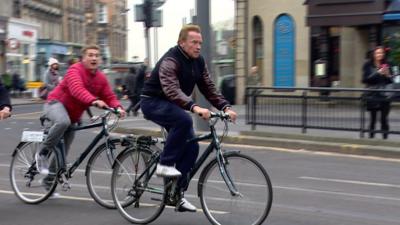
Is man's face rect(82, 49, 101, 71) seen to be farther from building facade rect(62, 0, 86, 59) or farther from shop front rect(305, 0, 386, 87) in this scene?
building facade rect(62, 0, 86, 59)

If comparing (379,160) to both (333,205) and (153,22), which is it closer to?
(333,205)

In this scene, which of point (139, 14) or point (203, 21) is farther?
point (139, 14)

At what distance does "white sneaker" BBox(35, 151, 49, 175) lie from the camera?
7202mm

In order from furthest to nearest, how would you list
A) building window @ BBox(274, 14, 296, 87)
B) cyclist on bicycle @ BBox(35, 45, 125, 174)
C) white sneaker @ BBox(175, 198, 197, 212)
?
building window @ BBox(274, 14, 296, 87)
cyclist on bicycle @ BBox(35, 45, 125, 174)
white sneaker @ BBox(175, 198, 197, 212)

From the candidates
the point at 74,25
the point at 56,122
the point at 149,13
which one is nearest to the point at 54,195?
the point at 56,122

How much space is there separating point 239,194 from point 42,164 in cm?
255

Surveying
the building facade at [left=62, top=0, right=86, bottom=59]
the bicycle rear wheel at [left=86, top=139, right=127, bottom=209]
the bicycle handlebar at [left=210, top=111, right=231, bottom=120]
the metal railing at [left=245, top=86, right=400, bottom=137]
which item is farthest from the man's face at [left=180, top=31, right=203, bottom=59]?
the building facade at [left=62, top=0, right=86, bottom=59]

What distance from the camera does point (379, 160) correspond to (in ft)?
36.0

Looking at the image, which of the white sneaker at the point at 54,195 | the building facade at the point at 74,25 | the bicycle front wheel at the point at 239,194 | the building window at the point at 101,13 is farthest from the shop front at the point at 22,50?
the bicycle front wheel at the point at 239,194

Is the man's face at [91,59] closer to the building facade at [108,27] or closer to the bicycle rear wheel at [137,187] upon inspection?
the bicycle rear wheel at [137,187]

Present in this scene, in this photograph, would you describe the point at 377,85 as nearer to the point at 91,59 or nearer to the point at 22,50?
the point at 91,59

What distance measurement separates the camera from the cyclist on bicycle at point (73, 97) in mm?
6895

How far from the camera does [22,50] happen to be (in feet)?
160

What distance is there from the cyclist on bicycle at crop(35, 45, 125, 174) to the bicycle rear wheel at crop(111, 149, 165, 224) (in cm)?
59
